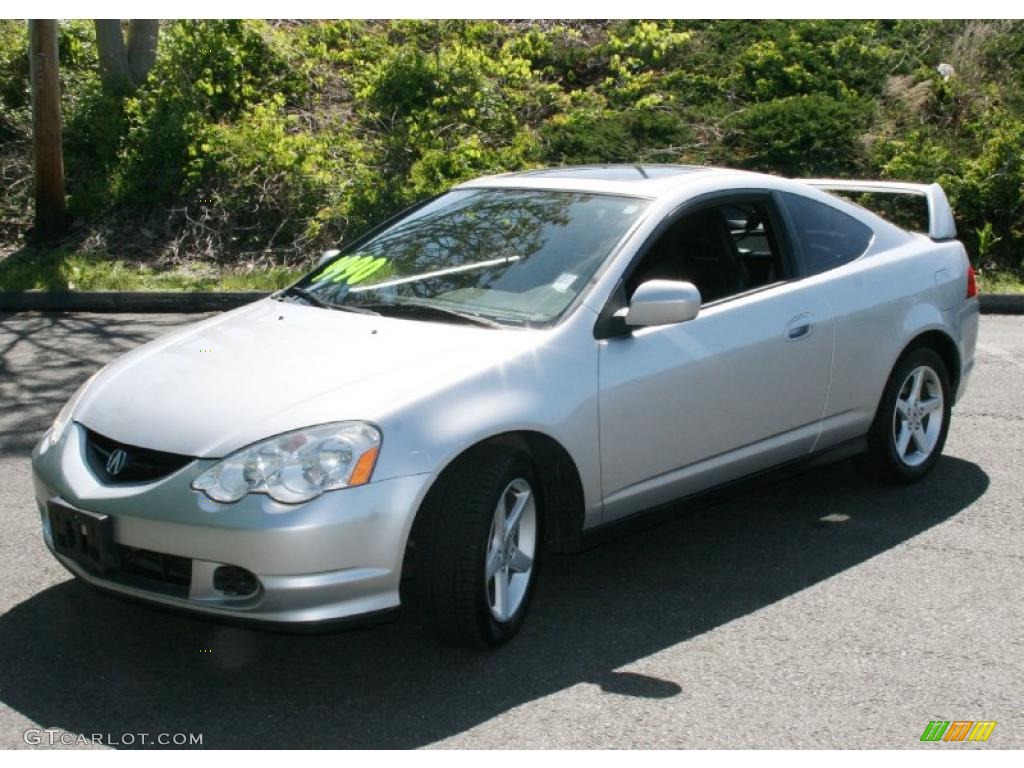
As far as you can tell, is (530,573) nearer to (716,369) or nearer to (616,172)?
(716,369)

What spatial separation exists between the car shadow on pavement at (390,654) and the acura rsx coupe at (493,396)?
249 millimetres

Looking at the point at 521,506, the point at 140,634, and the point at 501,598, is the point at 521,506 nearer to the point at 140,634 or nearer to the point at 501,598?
the point at 501,598

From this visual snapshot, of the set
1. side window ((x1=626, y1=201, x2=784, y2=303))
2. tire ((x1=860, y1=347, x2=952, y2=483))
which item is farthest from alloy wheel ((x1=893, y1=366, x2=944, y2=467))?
side window ((x1=626, y1=201, x2=784, y2=303))

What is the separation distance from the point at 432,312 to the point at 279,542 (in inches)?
51.2

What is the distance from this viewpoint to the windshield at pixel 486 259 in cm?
495

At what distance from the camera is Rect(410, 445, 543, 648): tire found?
4211 mm

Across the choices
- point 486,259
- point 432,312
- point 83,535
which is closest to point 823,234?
point 486,259

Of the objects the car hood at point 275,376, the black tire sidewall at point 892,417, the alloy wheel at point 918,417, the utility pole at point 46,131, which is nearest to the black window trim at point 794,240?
the black tire sidewall at point 892,417

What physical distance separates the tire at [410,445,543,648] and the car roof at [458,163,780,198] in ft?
4.87

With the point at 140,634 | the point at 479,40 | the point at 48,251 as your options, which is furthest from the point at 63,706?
the point at 479,40

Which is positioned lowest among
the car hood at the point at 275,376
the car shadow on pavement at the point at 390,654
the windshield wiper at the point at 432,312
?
the car shadow on pavement at the point at 390,654

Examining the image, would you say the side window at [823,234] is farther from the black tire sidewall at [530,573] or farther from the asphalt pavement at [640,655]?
the black tire sidewall at [530,573]

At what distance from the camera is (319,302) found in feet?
17.5
